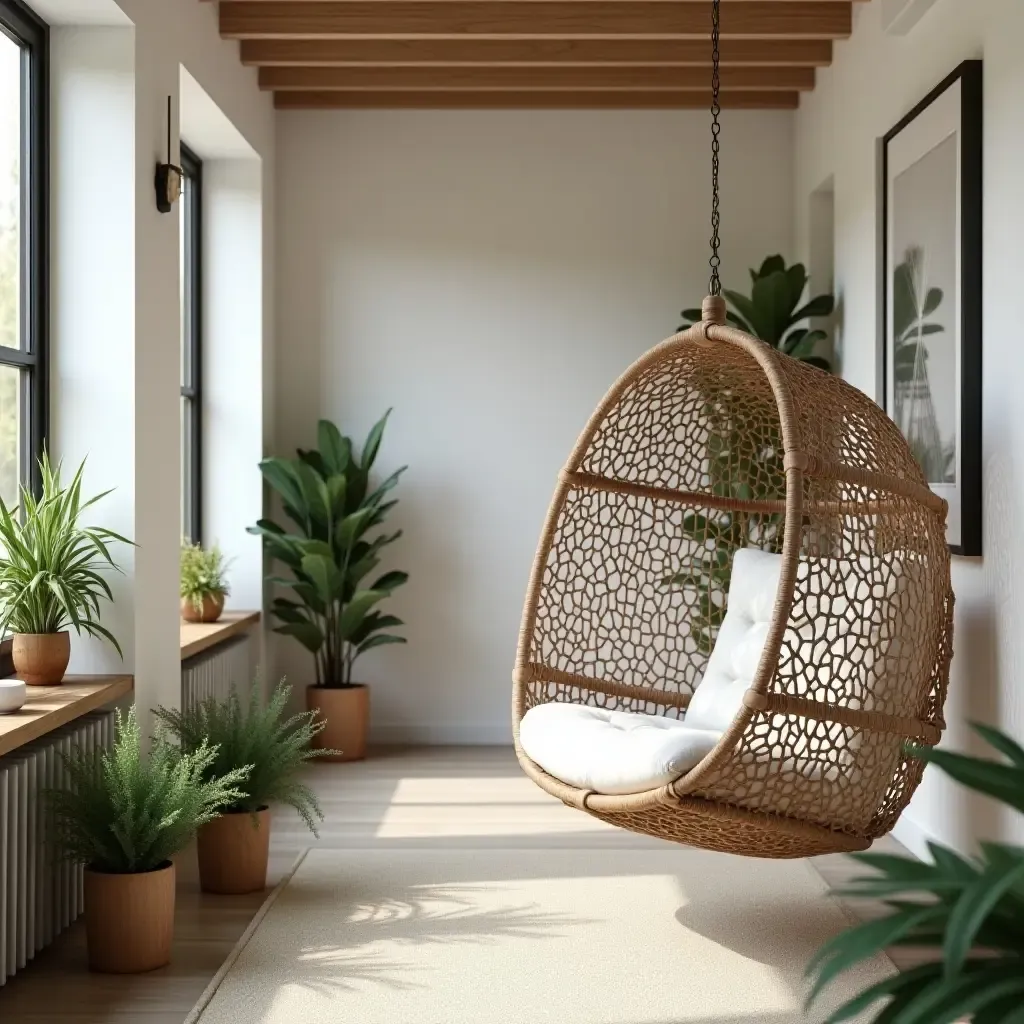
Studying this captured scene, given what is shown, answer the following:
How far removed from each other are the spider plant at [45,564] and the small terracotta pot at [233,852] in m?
0.62

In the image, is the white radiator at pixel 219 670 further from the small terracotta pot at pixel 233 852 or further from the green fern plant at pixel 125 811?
the green fern plant at pixel 125 811

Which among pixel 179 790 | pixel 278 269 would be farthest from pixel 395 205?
pixel 179 790

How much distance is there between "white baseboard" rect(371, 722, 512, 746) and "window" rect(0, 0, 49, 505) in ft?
8.45

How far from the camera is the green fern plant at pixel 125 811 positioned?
9.33 feet

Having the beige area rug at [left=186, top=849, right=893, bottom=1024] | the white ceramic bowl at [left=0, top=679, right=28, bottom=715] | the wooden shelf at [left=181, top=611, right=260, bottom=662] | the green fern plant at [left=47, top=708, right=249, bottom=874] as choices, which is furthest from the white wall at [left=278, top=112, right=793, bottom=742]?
the white ceramic bowl at [left=0, top=679, right=28, bottom=715]

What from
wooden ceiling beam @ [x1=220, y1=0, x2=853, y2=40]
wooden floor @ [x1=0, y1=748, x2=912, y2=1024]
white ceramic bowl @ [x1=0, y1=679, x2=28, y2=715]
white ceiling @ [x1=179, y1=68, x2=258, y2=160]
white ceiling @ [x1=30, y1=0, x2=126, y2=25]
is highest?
wooden ceiling beam @ [x1=220, y1=0, x2=853, y2=40]

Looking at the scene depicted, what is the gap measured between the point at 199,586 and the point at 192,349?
1092 millimetres

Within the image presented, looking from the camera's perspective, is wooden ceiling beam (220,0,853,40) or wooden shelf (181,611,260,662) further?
wooden ceiling beam (220,0,853,40)

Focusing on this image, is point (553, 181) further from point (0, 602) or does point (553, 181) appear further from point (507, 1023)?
point (507, 1023)

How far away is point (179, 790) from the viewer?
9.50 feet

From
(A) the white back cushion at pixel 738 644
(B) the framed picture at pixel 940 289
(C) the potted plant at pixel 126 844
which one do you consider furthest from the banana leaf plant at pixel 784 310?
(C) the potted plant at pixel 126 844

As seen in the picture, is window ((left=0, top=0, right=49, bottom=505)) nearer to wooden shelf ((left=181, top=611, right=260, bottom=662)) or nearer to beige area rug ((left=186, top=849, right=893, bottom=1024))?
wooden shelf ((left=181, top=611, right=260, bottom=662))

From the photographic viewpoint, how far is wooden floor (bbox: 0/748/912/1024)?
270cm

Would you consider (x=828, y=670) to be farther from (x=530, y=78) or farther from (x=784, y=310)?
(x=530, y=78)
